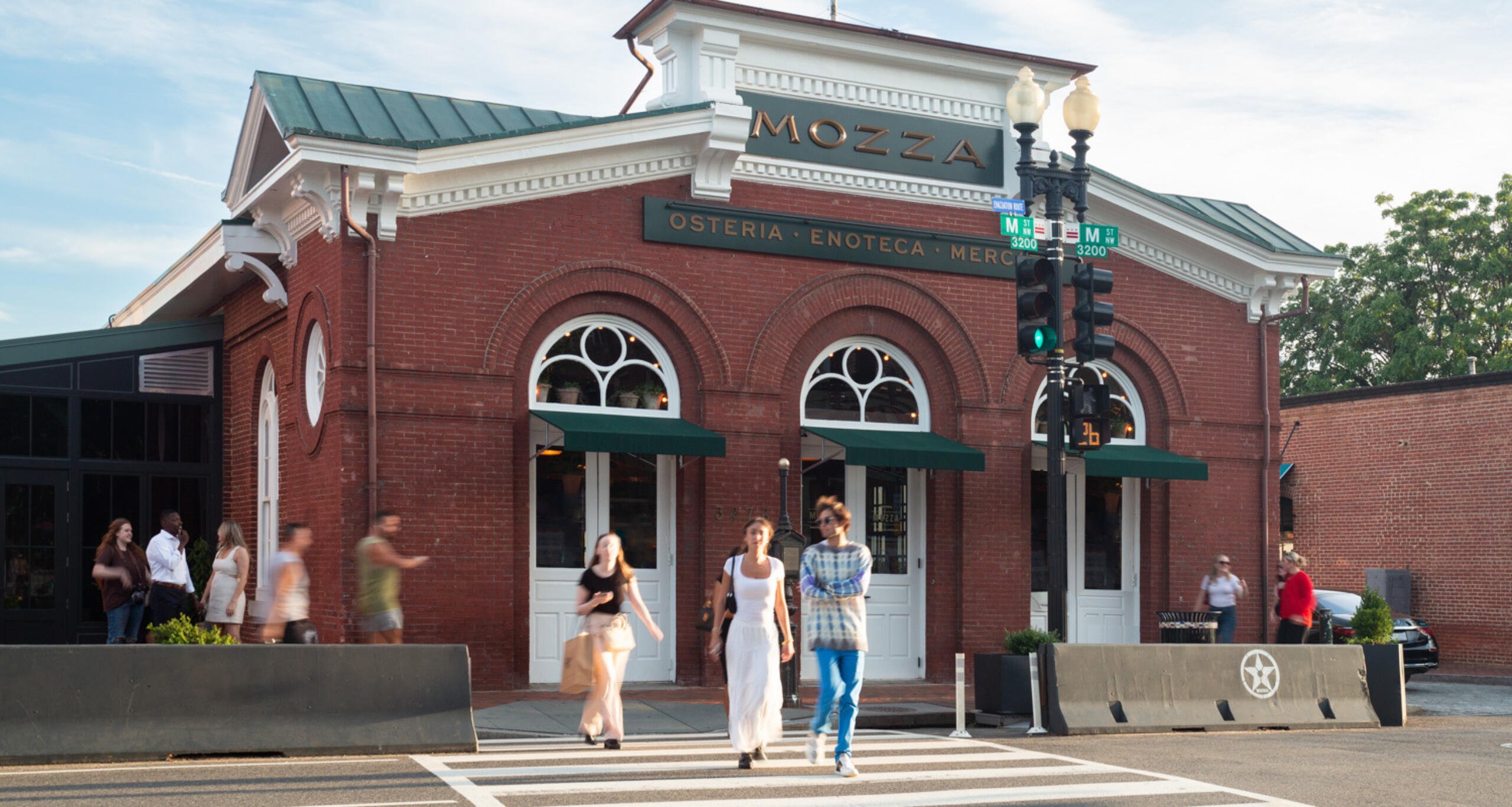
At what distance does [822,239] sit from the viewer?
17844mm

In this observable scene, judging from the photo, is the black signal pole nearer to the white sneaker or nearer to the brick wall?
the white sneaker

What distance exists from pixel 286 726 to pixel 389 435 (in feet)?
15.9

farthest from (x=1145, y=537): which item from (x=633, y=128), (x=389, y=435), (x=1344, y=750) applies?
(x=389, y=435)

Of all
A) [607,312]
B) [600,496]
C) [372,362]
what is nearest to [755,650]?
[372,362]

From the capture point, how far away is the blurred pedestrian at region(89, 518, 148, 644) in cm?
1594

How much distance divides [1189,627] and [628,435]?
23.1ft

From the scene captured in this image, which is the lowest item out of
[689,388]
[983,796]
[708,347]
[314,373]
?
[983,796]

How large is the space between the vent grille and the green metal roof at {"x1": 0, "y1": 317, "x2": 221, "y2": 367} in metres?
0.14

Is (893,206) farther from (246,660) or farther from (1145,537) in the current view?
(246,660)

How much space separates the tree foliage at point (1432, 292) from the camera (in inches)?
1555

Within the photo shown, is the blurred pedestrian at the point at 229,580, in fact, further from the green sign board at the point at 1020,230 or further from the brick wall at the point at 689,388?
the green sign board at the point at 1020,230

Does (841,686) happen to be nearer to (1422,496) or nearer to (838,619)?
(838,619)

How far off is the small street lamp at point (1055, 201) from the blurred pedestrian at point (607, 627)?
4089mm

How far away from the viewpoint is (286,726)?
36.3 feet
